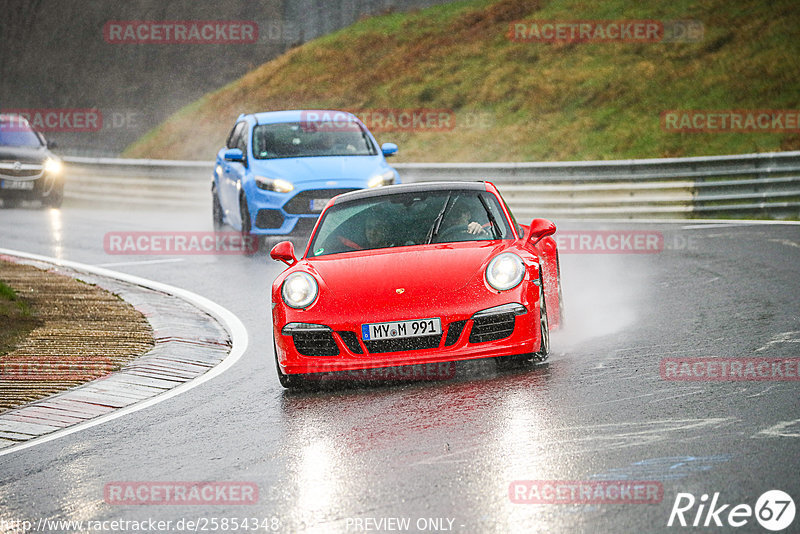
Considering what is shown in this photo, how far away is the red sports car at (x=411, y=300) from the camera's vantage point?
7.79 meters

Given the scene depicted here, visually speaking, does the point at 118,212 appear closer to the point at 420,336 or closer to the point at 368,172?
the point at 368,172

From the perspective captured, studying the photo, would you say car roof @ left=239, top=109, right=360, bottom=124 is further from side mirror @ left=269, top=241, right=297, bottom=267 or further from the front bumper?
the front bumper

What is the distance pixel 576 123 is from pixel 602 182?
10.7m

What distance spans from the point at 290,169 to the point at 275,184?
0.38 meters

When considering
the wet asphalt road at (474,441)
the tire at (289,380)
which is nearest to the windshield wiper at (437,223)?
the wet asphalt road at (474,441)

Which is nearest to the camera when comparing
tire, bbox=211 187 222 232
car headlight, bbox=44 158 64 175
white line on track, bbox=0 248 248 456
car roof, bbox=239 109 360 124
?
white line on track, bbox=0 248 248 456

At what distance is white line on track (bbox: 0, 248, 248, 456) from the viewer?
24.5ft

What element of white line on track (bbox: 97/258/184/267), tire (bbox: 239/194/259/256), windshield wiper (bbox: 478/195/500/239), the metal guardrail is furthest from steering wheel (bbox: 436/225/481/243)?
the metal guardrail

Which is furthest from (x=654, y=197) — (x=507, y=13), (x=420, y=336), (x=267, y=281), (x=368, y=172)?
(x=507, y=13)

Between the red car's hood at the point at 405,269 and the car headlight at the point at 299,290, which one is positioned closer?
the red car's hood at the point at 405,269

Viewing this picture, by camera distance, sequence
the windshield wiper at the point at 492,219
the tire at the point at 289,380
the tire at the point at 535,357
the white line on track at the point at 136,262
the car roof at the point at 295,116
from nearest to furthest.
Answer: the tire at the point at 289,380 → the tire at the point at 535,357 → the windshield wiper at the point at 492,219 → the white line on track at the point at 136,262 → the car roof at the point at 295,116

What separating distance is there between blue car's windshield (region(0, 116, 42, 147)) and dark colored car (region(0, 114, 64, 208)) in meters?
0.02

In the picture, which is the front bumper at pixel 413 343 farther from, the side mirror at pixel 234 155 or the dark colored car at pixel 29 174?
the dark colored car at pixel 29 174

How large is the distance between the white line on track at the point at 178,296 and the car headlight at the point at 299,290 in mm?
1017
